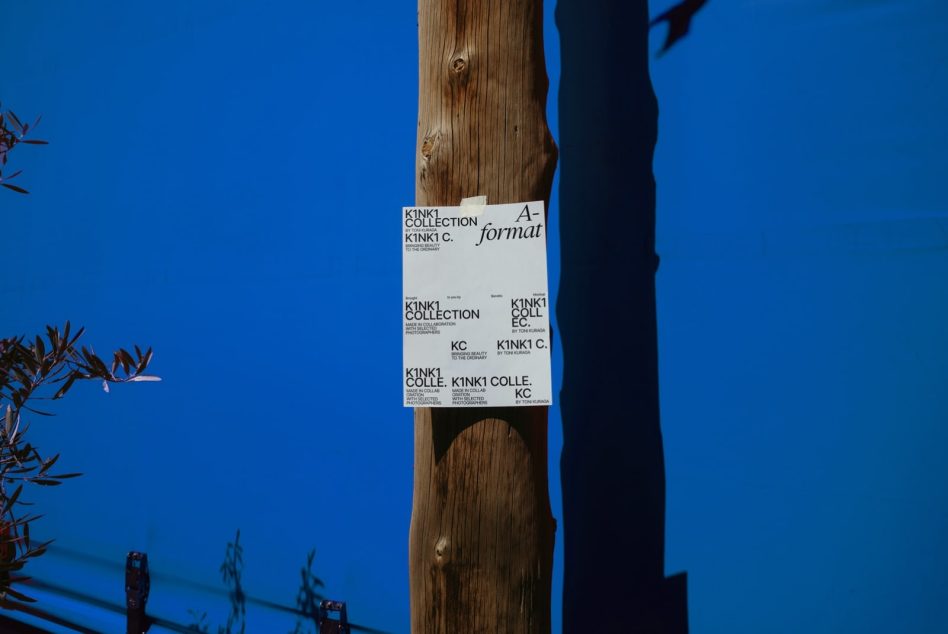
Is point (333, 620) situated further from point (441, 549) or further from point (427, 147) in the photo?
point (427, 147)

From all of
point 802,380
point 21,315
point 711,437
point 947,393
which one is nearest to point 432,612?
point 711,437

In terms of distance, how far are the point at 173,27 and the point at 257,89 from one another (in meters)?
0.50

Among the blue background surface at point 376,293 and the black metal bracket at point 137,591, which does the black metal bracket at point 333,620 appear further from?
the black metal bracket at point 137,591

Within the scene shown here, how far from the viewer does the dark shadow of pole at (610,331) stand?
1877 millimetres

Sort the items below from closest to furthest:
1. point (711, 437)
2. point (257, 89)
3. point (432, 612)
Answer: point (432, 612) < point (711, 437) < point (257, 89)

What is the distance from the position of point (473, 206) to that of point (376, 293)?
0.97m

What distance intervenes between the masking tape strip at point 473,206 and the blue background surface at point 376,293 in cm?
70

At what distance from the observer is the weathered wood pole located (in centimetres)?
134

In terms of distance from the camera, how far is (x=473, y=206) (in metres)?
1.33

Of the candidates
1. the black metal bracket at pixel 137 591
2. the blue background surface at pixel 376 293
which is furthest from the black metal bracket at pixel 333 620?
the black metal bracket at pixel 137 591

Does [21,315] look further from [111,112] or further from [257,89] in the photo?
[257,89]

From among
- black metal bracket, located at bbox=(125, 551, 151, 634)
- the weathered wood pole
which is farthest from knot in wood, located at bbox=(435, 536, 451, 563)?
black metal bracket, located at bbox=(125, 551, 151, 634)

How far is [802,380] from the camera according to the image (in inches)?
66.9

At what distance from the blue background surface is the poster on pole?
664mm
